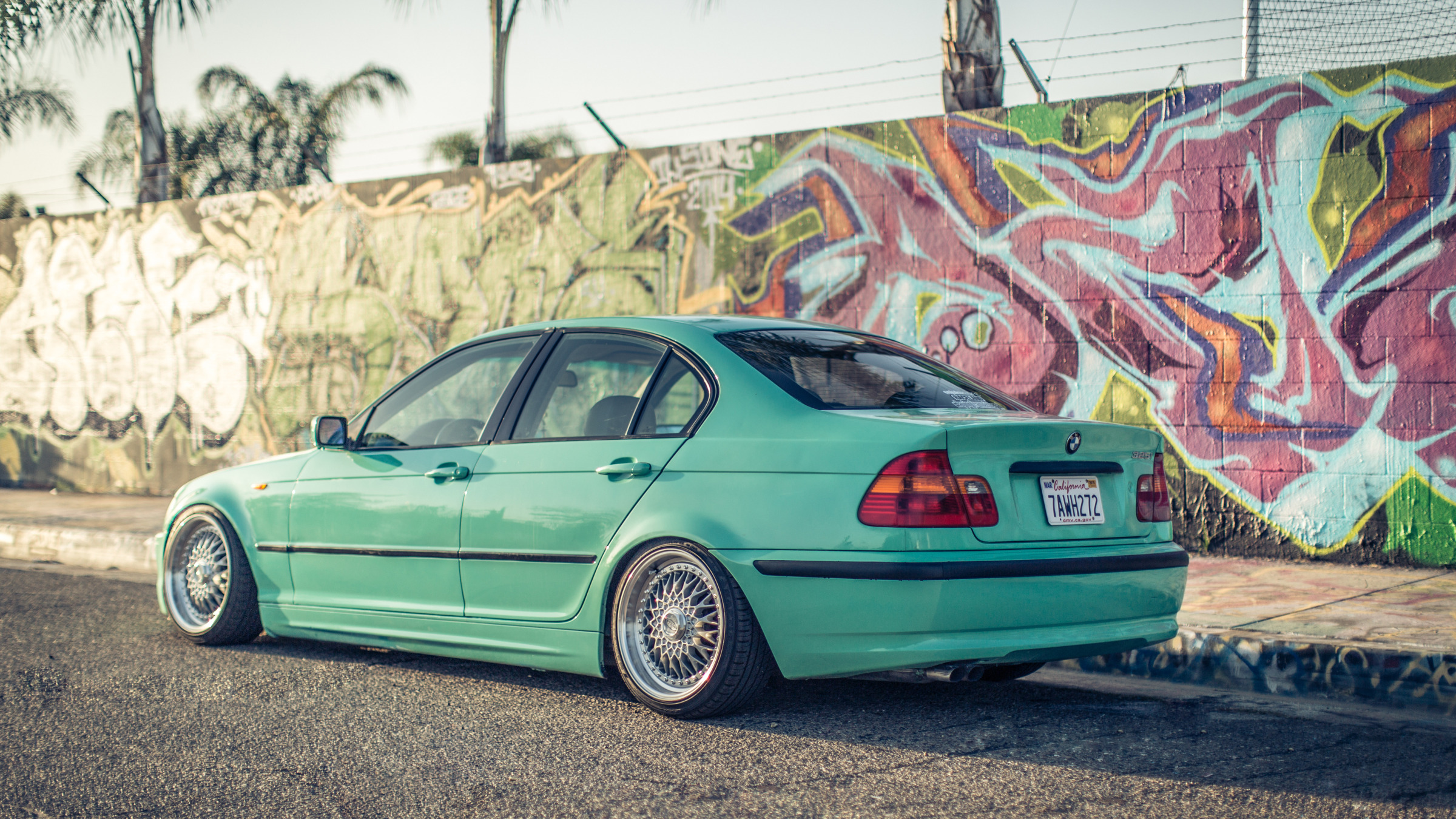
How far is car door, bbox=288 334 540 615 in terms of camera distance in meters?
4.50

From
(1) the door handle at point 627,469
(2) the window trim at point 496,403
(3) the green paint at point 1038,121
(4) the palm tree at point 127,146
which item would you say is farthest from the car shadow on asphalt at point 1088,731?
(4) the palm tree at point 127,146

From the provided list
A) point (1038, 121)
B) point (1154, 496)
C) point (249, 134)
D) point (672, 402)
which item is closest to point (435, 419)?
point (672, 402)

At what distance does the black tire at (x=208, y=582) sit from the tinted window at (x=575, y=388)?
1698 millimetres

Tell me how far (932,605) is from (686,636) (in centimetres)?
85

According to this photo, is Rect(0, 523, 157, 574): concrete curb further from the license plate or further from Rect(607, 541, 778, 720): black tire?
the license plate

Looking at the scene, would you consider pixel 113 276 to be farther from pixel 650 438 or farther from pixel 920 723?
pixel 920 723

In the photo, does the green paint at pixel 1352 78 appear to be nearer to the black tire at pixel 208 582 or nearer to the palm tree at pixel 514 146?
the black tire at pixel 208 582

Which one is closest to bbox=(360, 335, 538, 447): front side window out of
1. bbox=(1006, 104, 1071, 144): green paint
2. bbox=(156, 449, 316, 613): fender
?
bbox=(156, 449, 316, 613): fender

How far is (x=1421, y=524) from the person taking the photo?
22.4ft

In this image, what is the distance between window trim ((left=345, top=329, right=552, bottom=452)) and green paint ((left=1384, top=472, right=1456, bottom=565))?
203 inches

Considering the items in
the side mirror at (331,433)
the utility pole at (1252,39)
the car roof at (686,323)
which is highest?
the utility pole at (1252,39)

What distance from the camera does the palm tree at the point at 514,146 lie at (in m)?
28.0

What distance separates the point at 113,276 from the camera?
12773 millimetres

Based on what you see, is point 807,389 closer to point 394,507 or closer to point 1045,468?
point 1045,468
